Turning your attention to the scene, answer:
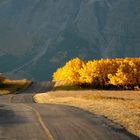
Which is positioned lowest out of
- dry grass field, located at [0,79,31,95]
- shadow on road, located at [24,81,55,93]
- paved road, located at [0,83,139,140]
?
shadow on road, located at [24,81,55,93]

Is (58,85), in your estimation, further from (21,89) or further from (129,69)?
(129,69)

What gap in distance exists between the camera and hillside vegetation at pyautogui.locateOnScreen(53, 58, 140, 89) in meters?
148

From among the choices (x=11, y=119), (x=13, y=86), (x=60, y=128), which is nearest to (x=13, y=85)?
(x=13, y=86)

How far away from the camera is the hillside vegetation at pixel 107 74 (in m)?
148

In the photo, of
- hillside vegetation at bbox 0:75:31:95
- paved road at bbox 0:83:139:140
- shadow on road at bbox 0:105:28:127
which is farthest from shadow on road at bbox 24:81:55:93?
paved road at bbox 0:83:139:140

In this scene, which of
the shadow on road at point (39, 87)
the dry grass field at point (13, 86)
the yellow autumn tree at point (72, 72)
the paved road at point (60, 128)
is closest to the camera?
the paved road at point (60, 128)

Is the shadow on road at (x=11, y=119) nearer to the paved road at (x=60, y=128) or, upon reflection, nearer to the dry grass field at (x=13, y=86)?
the paved road at (x=60, y=128)

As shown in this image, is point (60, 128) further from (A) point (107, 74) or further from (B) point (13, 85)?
(B) point (13, 85)

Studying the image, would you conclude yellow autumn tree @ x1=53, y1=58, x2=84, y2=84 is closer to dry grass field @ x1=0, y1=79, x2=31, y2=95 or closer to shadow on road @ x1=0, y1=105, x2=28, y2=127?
dry grass field @ x1=0, y1=79, x2=31, y2=95

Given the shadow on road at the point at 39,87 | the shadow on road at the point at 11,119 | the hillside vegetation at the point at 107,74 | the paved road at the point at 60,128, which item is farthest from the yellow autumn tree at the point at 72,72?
the paved road at the point at 60,128

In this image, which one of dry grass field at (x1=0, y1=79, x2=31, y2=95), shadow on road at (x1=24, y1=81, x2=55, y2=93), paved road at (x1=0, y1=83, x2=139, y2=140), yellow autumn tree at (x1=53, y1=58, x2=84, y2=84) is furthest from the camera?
yellow autumn tree at (x1=53, y1=58, x2=84, y2=84)

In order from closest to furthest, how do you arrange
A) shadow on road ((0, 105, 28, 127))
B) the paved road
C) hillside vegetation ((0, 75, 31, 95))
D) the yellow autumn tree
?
the paved road
shadow on road ((0, 105, 28, 127))
hillside vegetation ((0, 75, 31, 95))
the yellow autumn tree

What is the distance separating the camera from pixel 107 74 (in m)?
160

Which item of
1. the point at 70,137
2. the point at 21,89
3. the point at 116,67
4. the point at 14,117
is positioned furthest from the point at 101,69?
the point at 70,137
